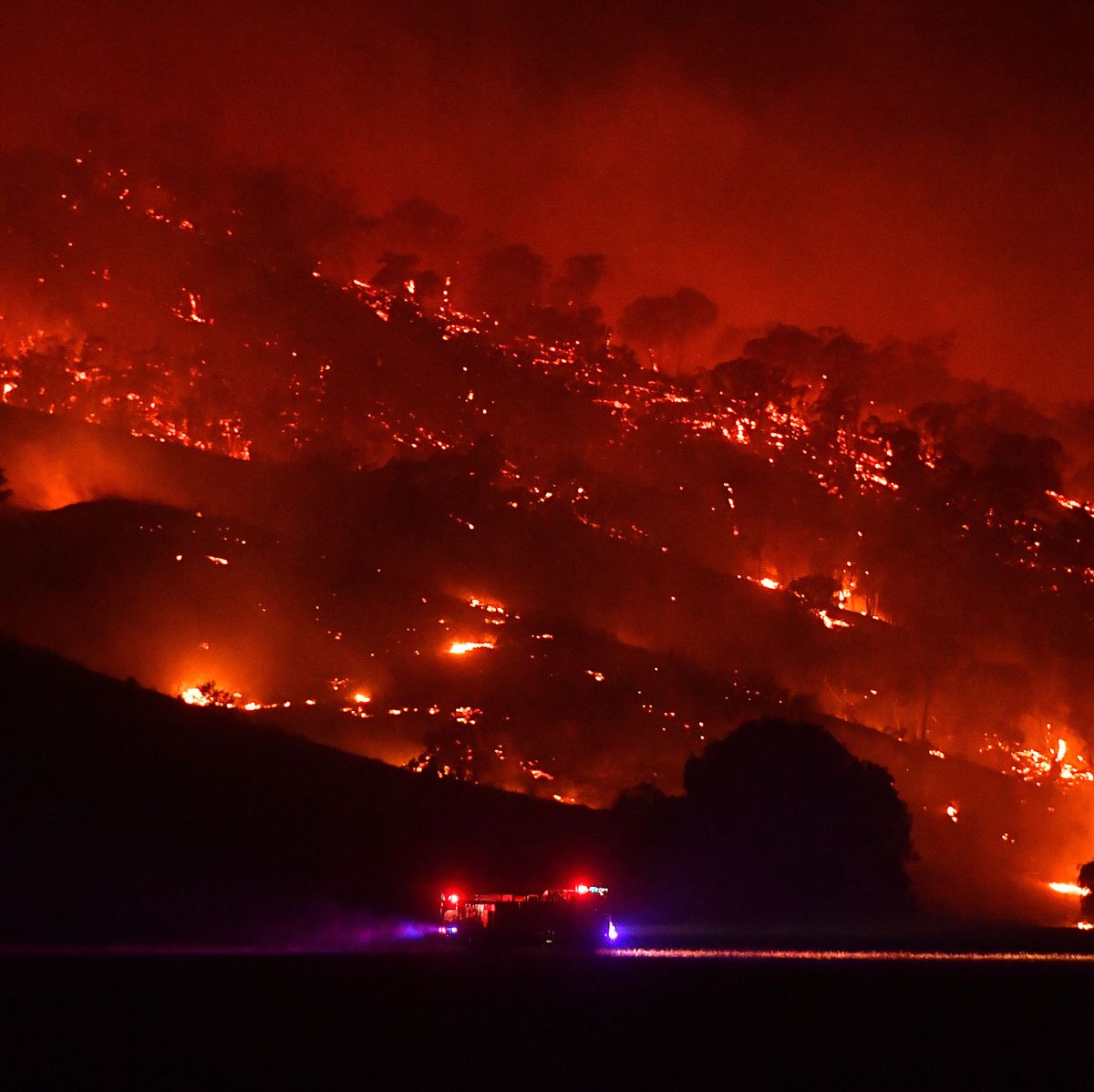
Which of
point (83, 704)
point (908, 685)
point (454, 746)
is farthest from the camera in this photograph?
point (908, 685)

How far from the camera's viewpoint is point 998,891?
178 ft

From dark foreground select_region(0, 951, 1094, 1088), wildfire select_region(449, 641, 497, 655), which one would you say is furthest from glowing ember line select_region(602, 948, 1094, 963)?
wildfire select_region(449, 641, 497, 655)

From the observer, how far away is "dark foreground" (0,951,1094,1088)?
1057 centimetres

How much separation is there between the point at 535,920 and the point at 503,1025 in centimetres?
830

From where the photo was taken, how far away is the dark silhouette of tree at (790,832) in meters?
29.6

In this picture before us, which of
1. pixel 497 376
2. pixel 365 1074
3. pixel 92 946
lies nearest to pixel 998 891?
pixel 92 946

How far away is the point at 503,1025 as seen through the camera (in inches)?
473

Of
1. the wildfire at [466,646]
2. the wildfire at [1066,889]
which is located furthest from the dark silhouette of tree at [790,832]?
the wildfire at [466,646]

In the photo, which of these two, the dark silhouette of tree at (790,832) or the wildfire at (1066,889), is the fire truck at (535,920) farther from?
the wildfire at (1066,889)

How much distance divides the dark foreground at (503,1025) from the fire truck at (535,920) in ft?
15.7

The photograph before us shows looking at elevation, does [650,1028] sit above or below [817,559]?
below

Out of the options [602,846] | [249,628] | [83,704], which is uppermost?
[249,628]

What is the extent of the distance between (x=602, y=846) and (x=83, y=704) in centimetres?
1267

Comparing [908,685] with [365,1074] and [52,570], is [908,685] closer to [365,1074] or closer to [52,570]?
[52,570]
